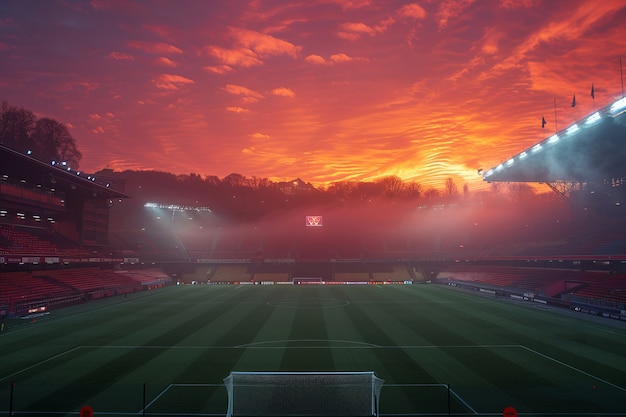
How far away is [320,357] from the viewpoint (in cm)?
2127

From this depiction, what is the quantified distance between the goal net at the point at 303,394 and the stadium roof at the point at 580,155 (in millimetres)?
30651

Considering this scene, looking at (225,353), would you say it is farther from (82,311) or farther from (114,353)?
(82,311)

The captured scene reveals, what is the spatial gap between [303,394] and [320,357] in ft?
29.3

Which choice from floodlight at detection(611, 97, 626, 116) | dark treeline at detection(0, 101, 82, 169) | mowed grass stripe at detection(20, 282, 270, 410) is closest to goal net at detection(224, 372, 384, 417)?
mowed grass stripe at detection(20, 282, 270, 410)

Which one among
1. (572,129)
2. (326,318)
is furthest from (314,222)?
(572,129)

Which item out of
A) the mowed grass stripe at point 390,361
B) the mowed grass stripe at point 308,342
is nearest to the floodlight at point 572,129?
the mowed grass stripe at point 390,361

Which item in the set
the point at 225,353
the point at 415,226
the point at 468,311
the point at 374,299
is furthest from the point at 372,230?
the point at 225,353

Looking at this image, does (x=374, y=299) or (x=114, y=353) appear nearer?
(x=114, y=353)

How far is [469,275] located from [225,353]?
2230 inches

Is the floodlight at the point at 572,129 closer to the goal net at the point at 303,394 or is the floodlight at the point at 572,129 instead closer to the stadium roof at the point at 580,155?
the stadium roof at the point at 580,155

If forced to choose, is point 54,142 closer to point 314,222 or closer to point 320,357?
point 314,222

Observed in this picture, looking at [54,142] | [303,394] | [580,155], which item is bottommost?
[303,394]

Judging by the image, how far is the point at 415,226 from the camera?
109 meters

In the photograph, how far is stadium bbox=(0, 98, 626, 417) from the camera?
49.6 ft
